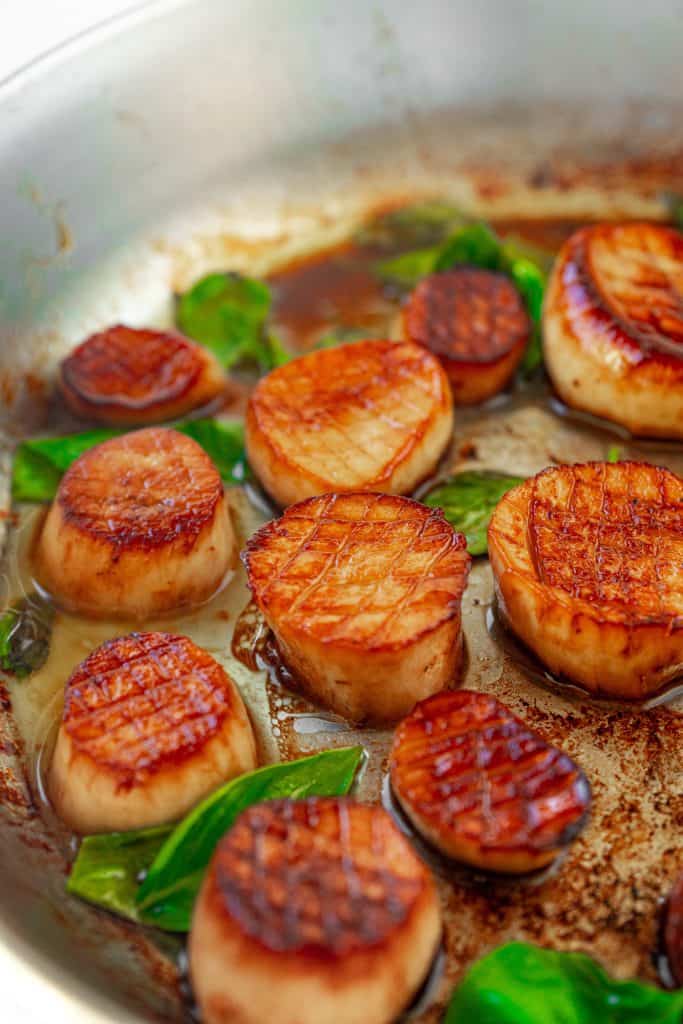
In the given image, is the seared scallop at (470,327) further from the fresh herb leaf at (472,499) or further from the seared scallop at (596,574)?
the seared scallop at (596,574)

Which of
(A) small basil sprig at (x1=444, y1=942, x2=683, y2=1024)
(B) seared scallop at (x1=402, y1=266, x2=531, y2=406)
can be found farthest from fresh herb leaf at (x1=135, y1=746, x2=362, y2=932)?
(B) seared scallop at (x1=402, y1=266, x2=531, y2=406)

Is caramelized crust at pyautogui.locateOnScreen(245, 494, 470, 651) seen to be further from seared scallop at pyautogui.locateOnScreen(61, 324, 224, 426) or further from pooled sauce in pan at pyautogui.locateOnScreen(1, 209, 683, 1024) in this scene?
seared scallop at pyautogui.locateOnScreen(61, 324, 224, 426)

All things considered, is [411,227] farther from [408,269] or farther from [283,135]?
[283,135]

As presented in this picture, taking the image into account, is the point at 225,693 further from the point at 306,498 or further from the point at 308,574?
the point at 306,498

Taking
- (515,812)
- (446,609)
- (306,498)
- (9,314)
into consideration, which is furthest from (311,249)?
(515,812)

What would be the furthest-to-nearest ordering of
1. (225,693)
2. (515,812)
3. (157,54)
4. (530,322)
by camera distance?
(157,54)
(530,322)
(225,693)
(515,812)
